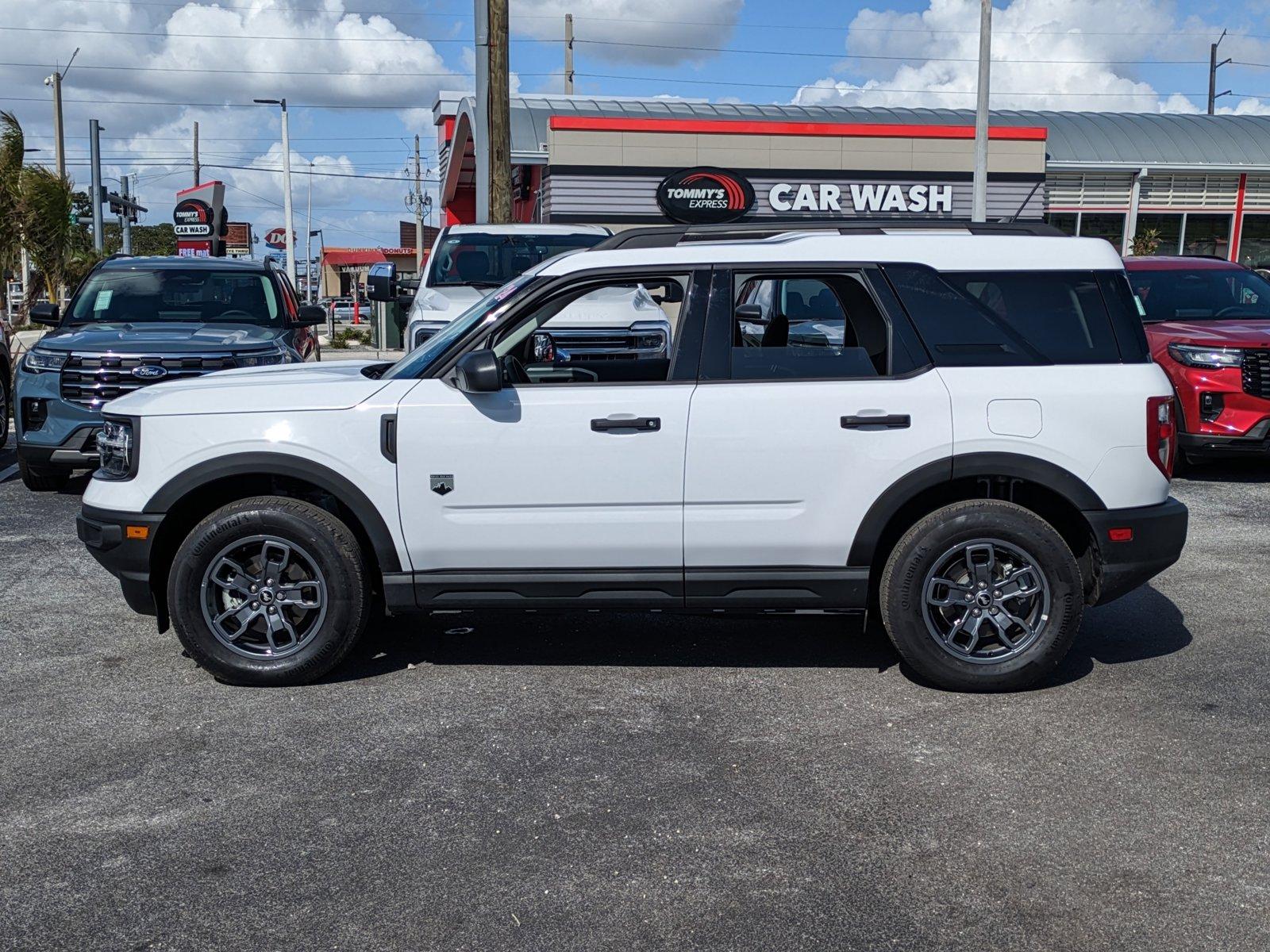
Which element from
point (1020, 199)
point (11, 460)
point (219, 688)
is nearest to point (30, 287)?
point (11, 460)

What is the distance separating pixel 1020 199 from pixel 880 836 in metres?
26.1

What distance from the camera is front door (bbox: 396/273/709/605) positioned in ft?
16.8

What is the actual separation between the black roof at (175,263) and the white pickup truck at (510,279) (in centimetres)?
150

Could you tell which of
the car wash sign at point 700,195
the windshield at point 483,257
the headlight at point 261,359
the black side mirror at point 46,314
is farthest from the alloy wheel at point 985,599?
the car wash sign at point 700,195

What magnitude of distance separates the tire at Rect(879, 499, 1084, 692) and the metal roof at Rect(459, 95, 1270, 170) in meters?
24.4

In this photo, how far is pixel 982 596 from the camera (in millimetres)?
5203

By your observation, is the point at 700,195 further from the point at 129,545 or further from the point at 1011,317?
the point at 129,545

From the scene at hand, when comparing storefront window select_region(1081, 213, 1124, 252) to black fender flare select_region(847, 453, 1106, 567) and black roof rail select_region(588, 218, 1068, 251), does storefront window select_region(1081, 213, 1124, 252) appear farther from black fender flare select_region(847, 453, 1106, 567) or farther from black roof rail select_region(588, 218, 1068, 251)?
black fender flare select_region(847, 453, 1106, 567)

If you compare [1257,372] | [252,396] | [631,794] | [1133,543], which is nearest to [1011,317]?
[1133,543]

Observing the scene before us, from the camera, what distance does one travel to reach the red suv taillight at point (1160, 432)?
5.15 m

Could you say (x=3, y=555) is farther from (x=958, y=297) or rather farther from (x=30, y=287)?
(x=30, y=287)

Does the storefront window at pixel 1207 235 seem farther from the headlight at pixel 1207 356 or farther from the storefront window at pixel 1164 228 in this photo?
the headlight at pixel 1207 356

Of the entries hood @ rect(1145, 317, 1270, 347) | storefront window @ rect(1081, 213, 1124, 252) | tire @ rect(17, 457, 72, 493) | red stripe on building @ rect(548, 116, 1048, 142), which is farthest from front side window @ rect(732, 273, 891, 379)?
storefront window @ rect(1081, 213, 1124, 252)

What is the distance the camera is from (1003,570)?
5219 mm
